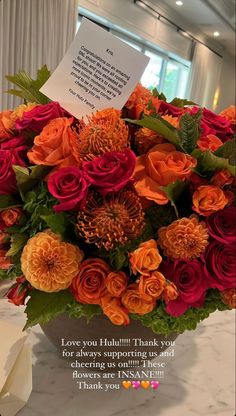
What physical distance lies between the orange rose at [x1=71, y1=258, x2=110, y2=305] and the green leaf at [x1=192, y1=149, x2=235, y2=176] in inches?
5.3

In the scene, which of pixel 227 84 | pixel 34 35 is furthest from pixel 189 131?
pixel 227 84

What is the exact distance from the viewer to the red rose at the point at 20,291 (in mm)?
392

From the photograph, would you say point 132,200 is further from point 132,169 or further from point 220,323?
point 220,323

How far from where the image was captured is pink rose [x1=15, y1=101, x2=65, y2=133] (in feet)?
1.30

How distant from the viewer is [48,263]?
0.34m

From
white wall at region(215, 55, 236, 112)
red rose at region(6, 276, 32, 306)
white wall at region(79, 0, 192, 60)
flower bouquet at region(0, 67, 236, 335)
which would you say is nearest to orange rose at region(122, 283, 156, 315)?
flower bouquet at region(0, 67, 236, 335)

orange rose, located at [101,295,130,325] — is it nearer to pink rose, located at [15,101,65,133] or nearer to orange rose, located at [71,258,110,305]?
orange rose, located at [71,258,110,305]

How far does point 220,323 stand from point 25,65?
96cm

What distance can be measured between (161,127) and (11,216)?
175mm

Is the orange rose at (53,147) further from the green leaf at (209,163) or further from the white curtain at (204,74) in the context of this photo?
the white curtain at (204,74)

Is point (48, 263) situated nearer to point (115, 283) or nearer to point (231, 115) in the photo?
point (115, 283)

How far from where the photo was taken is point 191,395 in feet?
1.61

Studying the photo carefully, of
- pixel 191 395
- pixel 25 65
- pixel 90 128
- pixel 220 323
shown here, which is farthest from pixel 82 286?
pixel 25 65

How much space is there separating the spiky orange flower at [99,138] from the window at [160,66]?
0.58 ft
